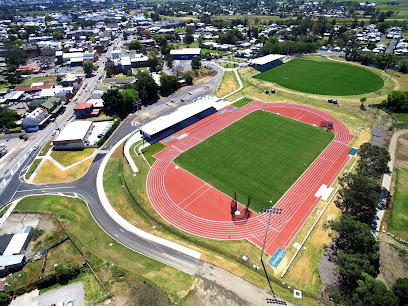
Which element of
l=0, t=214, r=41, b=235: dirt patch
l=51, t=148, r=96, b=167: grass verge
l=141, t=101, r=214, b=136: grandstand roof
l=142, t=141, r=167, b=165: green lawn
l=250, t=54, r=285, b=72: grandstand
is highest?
l=250, t=54, r=285, b=72: grandstand

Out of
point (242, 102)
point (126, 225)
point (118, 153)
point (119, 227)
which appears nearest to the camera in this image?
point (119, 227)

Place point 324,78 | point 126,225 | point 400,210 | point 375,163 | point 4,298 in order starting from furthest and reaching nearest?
point 324,78
point 375,163
point 400,210
point 126,225
point 4,298

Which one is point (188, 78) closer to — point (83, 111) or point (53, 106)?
point (83, 111)

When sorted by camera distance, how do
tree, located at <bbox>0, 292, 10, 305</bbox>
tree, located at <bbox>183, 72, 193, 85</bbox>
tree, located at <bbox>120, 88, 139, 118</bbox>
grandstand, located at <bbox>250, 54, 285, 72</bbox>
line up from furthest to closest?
grandstand, located at <bbox>250, 54, 285, 72</bbox>, tree, located at <bbox>183, 72, 193, 85</bbox>, tree, located at <bbox>120, 88, 139, 118</bbox>, tree, located at <bbox>0, 292, 10, 305</bbox>

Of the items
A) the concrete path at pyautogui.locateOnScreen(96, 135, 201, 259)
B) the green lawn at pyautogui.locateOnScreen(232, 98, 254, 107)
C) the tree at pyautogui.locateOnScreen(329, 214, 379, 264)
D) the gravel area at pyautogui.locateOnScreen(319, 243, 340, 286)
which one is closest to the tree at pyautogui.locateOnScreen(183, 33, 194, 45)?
the green lawn at pyautogui.locateOnScreen(232, 98, 254, 107)

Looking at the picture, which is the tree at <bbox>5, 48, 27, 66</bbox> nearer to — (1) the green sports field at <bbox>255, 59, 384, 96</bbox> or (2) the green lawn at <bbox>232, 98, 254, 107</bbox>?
(2) the green lawn at <bbox>232, 98, 254, 107</bbox>

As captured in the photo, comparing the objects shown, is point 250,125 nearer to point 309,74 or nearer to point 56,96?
point 309,74

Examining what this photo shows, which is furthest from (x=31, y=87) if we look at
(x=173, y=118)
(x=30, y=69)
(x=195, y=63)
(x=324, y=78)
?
(x=324, y=78)
